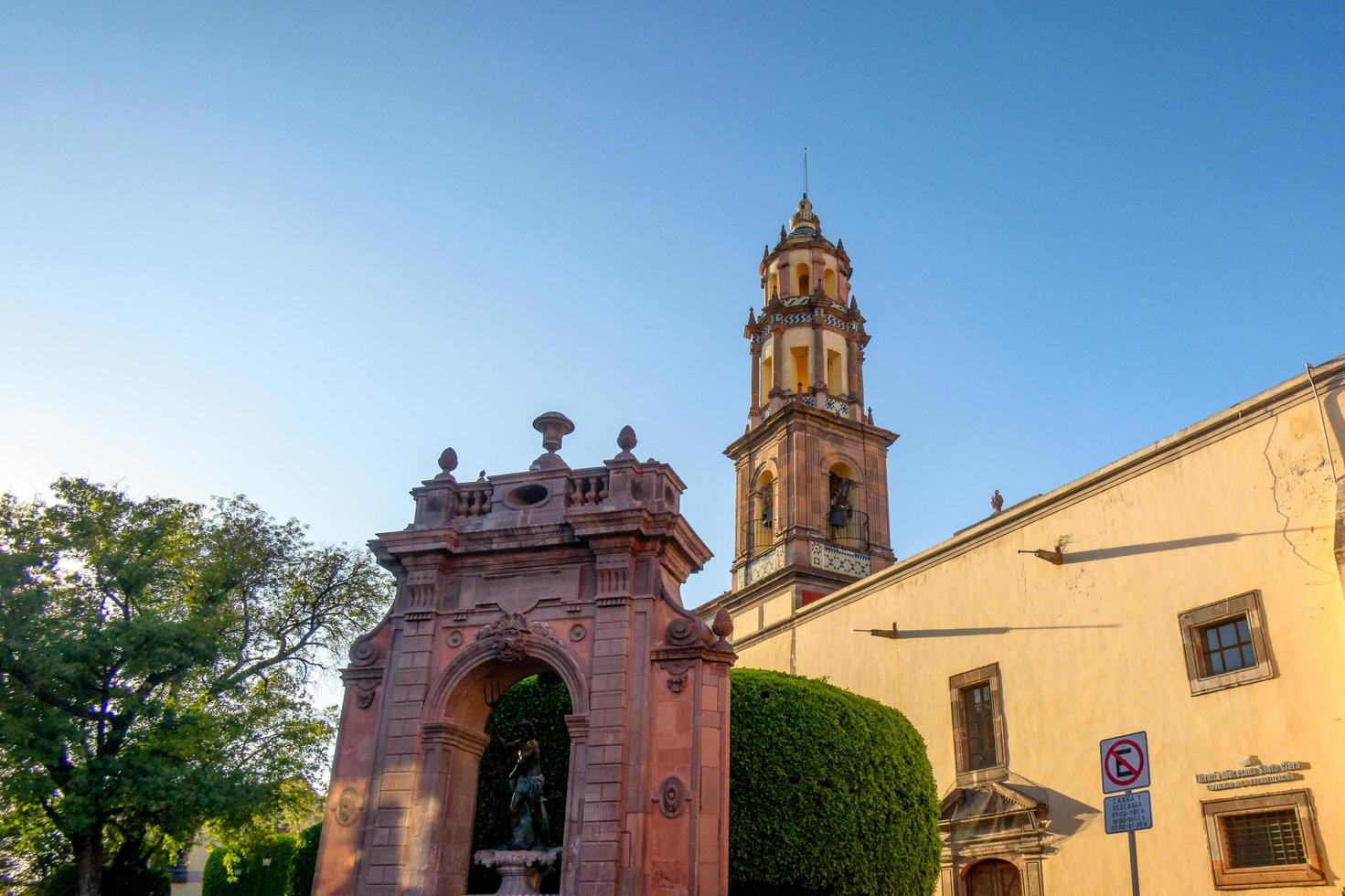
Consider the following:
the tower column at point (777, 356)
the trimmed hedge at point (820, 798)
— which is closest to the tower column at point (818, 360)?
the tower column at point (777, 356)

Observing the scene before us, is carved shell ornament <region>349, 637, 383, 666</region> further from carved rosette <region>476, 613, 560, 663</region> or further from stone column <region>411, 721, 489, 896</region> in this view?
carved rosette <region>476, 613, 560, 663</region>

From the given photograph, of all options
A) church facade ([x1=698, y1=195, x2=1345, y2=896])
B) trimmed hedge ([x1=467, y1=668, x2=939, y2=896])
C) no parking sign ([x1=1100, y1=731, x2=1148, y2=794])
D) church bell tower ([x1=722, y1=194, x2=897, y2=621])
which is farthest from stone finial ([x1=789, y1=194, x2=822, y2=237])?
no parking sign ([x1=1100, y1=731, x2=1148, y2=794])

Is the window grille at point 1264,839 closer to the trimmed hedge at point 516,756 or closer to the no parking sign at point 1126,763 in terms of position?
the no parking sign at point 1126,763

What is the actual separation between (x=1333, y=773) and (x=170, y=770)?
19.4 metres

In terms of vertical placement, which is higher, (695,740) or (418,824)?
(695,740)

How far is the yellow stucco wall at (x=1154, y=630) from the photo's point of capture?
15328 mm

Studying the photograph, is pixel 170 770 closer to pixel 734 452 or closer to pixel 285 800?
pixel 285 800

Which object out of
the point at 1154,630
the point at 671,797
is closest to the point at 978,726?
the point at 1154,630

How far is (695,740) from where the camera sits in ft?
38.0

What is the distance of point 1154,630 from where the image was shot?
58.4 feet

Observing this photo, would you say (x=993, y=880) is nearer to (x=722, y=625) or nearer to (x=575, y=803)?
(x=722, y=625)

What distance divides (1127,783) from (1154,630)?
11008 mm

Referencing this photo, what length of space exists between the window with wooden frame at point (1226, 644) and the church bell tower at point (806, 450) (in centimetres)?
1238

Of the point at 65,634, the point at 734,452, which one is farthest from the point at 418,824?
the point at 734,452
